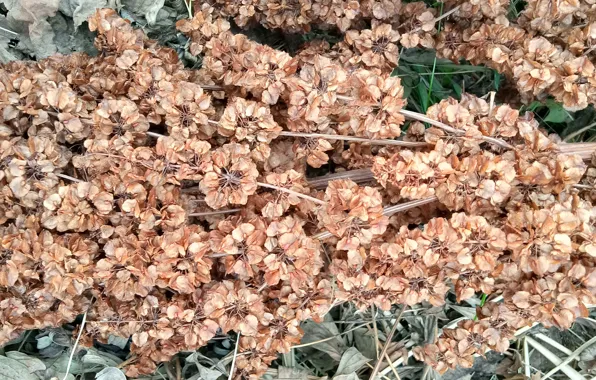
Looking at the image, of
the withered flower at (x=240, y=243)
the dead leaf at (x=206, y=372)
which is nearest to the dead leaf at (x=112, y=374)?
the dead leaf at (x=206, y=372)

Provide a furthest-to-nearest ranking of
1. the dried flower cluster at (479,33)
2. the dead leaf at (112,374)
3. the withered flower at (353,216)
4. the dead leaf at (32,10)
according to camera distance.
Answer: the dead leaf at (32,10), the dead leaf at (112,374), the dried flower cluster at (479,33), the withered flower at (353,216)

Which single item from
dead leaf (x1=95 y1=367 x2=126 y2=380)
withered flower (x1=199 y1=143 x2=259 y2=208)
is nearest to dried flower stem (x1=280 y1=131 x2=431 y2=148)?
withered flower (x1=199 y1=143 x2=259 y2=208)

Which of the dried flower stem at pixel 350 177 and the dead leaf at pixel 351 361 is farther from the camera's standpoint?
the dead leaf at pixel 351 361

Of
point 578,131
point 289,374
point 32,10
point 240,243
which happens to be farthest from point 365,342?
point 32,10

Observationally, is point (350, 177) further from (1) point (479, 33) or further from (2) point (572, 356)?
(2) point (572, 356)

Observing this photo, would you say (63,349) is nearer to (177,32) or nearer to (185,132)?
(185,132)

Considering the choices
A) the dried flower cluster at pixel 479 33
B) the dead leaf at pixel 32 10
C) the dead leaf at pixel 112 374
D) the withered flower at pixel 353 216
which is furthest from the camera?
the dead leaf at pixel 32 10

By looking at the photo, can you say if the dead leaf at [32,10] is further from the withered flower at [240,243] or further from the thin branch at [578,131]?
the thin branch at [578,131]

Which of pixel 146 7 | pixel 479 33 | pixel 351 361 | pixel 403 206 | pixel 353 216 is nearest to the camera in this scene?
pixel 353 216

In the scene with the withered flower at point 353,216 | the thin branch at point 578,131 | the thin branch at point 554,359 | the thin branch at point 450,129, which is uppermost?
the thin branch at point 450,129

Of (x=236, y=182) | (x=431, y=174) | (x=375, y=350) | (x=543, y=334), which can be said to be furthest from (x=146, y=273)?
(x=543, y=334)
